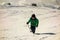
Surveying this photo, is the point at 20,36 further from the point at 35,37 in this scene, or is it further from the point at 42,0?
the point at 42,0

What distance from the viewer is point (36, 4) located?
1258 mm

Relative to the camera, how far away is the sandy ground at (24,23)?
1.25 m

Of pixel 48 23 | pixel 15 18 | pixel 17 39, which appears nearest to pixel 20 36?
pixel 17 39

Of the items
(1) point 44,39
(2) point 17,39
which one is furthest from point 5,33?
(1) point 44,39

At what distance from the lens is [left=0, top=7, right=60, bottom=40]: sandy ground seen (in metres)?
1.25

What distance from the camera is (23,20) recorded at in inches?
49.8

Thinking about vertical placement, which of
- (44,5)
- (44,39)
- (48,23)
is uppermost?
(44,5)

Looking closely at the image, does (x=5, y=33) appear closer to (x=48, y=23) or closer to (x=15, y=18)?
(x=15, y=18)

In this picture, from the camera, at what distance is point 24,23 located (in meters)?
1.27

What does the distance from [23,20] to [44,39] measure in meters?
0.23

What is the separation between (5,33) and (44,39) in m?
0.32

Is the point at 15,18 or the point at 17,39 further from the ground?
the point at 15,18

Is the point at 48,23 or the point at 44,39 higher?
the point at 48,23

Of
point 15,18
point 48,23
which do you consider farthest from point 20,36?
point 48,23
